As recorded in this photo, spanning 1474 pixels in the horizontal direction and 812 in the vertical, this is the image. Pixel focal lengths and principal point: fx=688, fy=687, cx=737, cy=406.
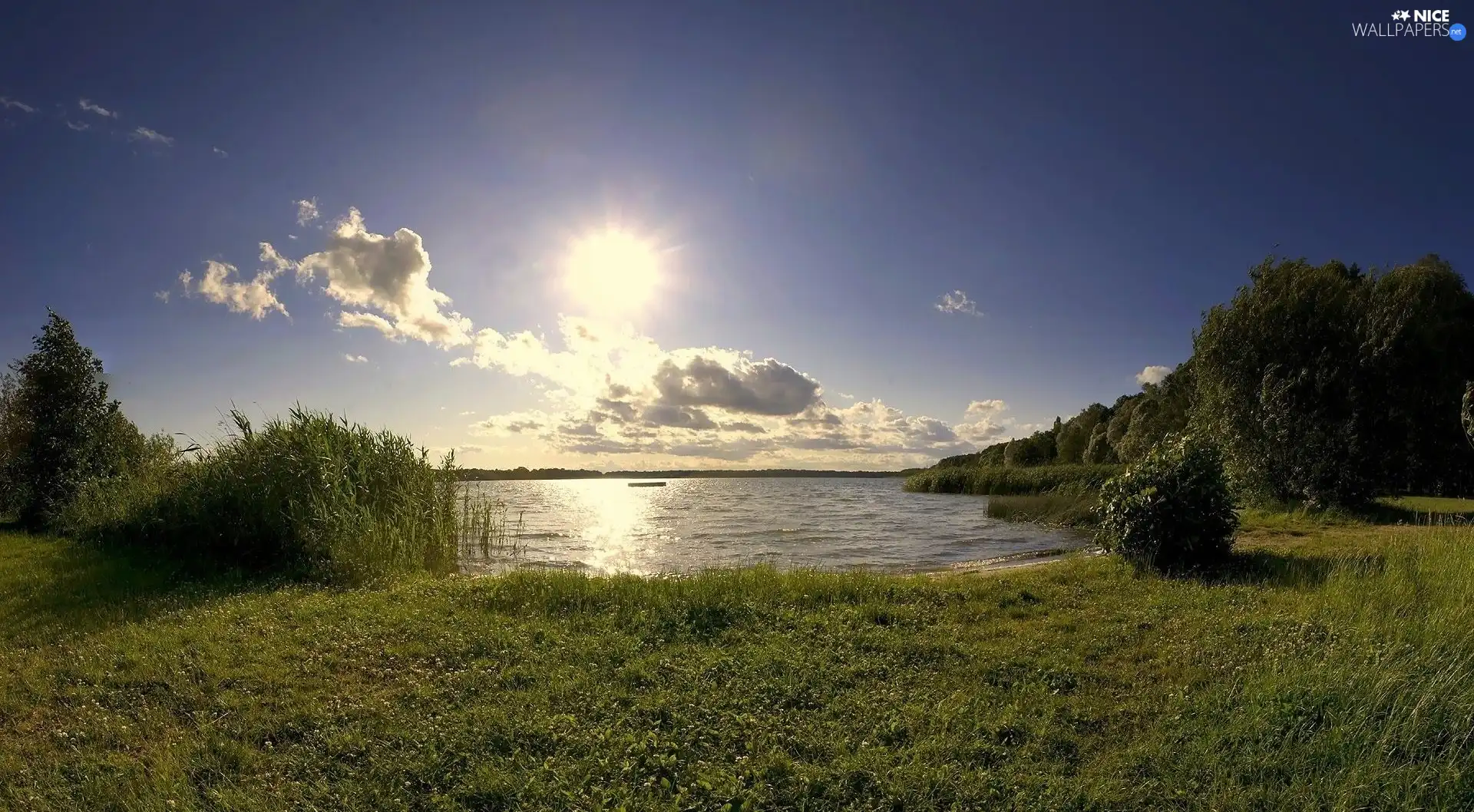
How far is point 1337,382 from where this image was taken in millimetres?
18875

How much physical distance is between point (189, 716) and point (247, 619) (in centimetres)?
328

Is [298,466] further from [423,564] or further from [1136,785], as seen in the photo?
[1136,785]

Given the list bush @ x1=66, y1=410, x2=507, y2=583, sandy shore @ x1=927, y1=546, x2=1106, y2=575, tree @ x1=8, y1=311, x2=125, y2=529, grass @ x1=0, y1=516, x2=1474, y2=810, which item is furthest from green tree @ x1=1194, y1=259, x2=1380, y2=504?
tree @ x1=8, y1=311, x2=125, y2=529

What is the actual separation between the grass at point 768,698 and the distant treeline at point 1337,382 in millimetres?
10598

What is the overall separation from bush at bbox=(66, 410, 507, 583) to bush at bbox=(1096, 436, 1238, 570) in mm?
13526

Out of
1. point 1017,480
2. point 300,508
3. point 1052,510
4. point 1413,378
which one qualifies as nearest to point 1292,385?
point 1413,378

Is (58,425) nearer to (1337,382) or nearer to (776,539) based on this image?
(776,539)

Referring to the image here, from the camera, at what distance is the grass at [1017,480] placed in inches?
1526

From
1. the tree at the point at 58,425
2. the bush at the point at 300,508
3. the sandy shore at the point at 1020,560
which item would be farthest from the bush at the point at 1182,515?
the tree at the point at 58,425

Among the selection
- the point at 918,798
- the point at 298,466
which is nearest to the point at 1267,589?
the point at 918,798

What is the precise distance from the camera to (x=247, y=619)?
365 inches

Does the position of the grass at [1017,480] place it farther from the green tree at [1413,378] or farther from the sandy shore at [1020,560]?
the sandy shore at [1020,560]

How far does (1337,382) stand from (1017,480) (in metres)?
28.8

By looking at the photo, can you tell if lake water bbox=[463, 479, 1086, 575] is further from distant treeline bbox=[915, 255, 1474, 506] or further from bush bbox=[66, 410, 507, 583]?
distant treeline bbox=[915, 255, 1474, 506]
